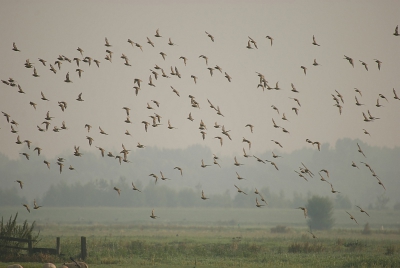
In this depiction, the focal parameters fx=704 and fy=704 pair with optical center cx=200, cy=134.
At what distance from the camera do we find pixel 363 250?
62.3 meters

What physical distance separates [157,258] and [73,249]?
21.3 ft

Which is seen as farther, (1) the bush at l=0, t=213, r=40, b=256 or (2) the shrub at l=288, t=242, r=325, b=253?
(2) the shrub at l=288, t=242, r=325, b=253

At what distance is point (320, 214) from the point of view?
132375mm

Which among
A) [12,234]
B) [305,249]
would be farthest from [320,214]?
[12,234]

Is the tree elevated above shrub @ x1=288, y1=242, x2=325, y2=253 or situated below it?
above

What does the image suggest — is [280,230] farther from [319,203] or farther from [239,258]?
[239,258]

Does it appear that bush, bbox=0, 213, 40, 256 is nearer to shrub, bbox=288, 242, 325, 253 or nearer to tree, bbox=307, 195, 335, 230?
shrub, bbox=288, 242, 325, 253

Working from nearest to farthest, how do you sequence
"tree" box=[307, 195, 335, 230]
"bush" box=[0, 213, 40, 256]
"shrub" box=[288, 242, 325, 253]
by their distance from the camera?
"bush" box=[0, 213, 40, 256] → "shrub" box=[288, 242, 325, 253] → "tree" box=[307, 195, 335, 230]

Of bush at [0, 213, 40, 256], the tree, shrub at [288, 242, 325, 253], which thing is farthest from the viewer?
the tree

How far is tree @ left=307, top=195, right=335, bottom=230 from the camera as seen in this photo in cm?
13175

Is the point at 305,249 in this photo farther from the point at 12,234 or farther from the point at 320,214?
the point at 320,214

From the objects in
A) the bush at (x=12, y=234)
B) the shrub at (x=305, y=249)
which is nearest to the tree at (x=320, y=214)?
the shrub at (x=305, y=249)

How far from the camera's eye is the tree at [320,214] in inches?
5187

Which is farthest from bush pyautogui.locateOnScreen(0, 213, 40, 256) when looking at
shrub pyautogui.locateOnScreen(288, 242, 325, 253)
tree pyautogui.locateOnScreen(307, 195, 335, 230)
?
tree pyautogui.locateOnScreen(307, 195, 335, 230)
